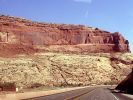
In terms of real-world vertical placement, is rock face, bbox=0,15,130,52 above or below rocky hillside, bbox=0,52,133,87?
above

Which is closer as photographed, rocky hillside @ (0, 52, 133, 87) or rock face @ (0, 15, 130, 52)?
rocky hillside @ (0, 52, 133, 87)

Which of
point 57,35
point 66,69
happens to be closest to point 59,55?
point 66,69

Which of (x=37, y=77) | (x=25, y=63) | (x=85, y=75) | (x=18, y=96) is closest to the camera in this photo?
(x=18, y=96)

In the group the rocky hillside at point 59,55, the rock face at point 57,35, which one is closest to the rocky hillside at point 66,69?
the rocky hillside at point 59,55

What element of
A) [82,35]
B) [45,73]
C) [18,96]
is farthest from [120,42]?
[18,96]

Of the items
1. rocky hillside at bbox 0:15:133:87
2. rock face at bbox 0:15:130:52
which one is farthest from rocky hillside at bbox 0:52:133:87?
rock face at bbox 0:15:130:52

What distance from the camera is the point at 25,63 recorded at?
132 m

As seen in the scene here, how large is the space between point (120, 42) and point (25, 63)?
68.8 m

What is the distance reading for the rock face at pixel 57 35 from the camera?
173125mm

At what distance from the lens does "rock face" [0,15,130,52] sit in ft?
568

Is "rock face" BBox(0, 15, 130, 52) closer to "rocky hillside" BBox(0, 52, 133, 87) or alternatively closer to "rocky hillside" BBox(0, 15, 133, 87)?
"rocky hillside" BBox(0, 15, 133, 87)

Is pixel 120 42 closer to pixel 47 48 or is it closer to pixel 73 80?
pixel 47 48

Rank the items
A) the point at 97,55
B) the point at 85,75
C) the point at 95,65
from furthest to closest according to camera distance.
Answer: the point at 97,55 < the point at 95,65 < the point at 85,75

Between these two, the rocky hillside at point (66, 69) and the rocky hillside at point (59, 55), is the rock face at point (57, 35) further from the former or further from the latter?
the rocky hillside at point (66, 69)
